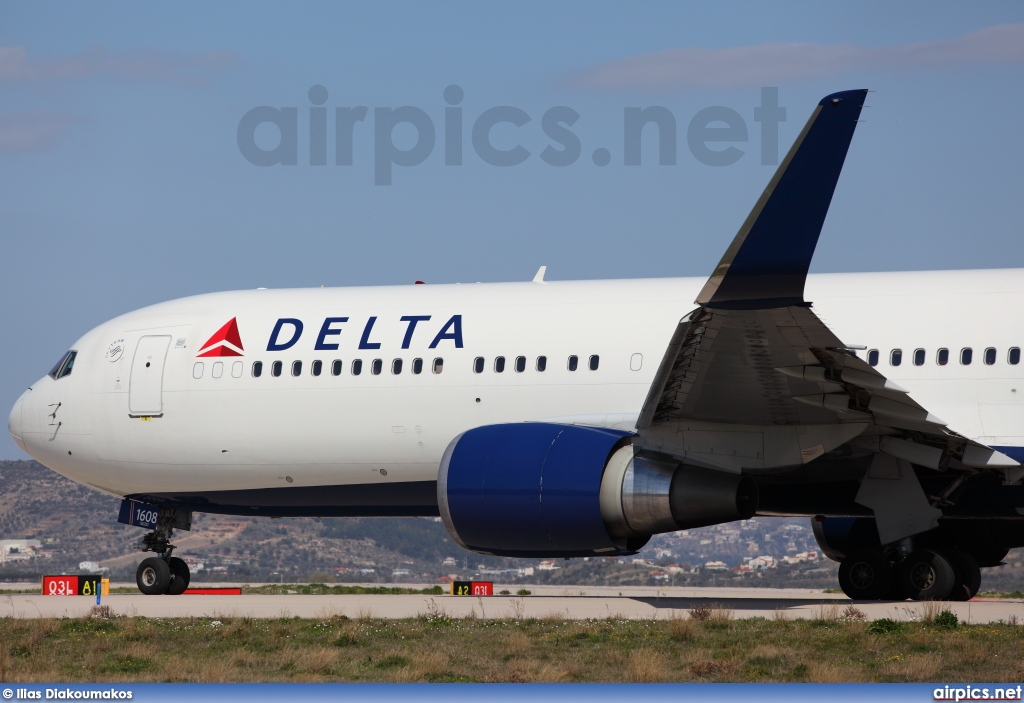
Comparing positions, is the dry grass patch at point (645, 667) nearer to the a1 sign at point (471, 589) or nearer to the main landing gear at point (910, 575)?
the main landing gear at point (910, 575)

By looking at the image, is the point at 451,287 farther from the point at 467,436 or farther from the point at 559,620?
the point at 559,620

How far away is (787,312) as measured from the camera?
1149cm

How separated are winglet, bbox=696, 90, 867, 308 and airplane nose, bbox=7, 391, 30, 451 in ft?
41.5

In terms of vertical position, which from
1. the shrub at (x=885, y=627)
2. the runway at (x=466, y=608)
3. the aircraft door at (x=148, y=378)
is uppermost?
the aircraft door at (x=148, y=378)

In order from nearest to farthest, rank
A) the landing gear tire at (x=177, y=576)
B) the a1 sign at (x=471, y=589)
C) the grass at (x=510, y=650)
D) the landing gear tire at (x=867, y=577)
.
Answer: the grass at (x=510, y=650)
the landing gear tire at (x=867, y=577)
the landing gear tire at (x=177, y=576)
the a1 sign at (x=471, y=589)

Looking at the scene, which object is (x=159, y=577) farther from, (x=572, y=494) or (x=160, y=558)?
(x=572, y=494)

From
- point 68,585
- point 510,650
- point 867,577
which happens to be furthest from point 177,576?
point 867,577

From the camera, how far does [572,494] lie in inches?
Answer: 521

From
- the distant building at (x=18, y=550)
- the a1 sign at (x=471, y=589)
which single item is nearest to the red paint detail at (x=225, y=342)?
the a1 sign at (x=471, y=589)

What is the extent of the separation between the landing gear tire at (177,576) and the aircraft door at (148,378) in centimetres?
223

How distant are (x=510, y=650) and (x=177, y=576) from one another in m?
9.21

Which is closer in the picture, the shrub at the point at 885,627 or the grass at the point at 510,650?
the grass at the point at 510,650

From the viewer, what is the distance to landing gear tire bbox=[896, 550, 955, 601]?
15039mm

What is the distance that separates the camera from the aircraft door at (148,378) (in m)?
18.5
